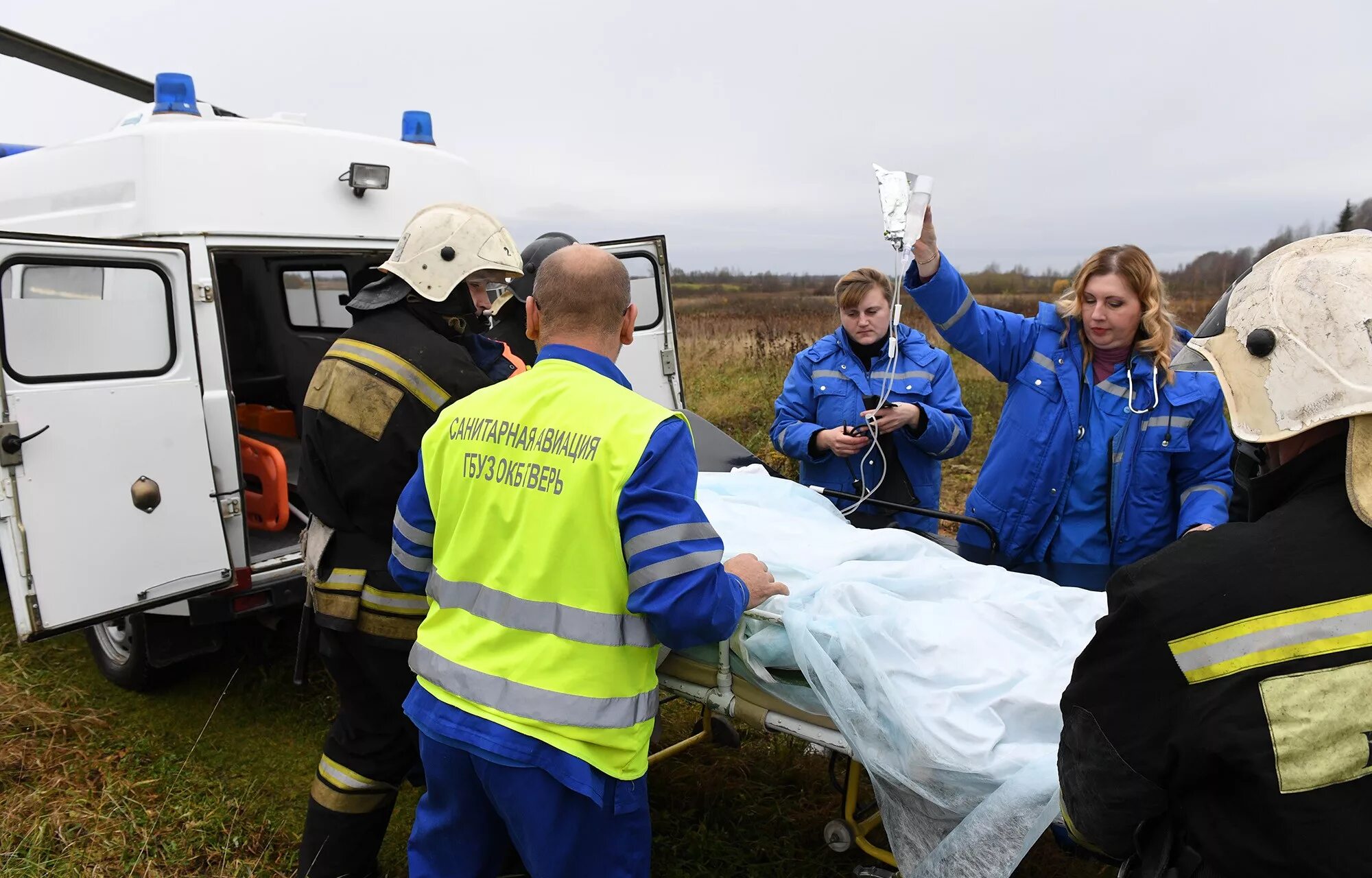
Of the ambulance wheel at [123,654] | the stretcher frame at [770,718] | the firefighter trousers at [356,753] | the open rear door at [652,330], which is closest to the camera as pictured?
the stretcher frame at [770,718]

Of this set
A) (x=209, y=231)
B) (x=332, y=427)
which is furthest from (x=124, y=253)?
(x=332, y=427)

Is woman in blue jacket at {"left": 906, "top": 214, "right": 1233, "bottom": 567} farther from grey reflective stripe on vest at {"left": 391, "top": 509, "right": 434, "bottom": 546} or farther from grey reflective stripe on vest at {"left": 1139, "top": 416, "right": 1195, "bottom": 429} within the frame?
grey reflective stripe on vest at {"left": 391, "top": 509, "right": 434, "bottom": 546}

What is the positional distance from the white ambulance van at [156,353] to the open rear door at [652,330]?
0.11 ft

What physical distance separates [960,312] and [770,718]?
158cm

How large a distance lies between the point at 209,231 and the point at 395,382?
197 centimetres

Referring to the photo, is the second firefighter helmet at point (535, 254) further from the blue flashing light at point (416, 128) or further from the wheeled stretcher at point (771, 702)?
the wheeled stretcher at point (771, 702)

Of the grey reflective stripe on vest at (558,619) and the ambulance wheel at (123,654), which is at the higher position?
the grey reflective stripe on vest at (558,619)

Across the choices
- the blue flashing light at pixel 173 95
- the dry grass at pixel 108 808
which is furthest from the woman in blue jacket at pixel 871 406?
the blue flashing light at pixel 173 95

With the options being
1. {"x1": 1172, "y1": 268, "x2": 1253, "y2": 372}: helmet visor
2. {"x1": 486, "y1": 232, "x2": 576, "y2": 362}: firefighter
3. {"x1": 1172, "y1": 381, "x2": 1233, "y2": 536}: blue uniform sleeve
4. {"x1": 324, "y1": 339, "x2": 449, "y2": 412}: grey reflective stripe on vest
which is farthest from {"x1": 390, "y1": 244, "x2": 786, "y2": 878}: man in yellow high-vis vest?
{"x1": 486, "y1": 232, "x2": 576, "y2": 362}: firefighter

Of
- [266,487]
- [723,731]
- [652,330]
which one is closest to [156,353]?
[266,487]

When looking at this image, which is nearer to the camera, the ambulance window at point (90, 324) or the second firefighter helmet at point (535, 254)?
the ambulance window at point (90, 324)

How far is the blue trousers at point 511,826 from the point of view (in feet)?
5.85

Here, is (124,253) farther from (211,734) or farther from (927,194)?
(927,194)

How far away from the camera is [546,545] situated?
5.58 feet
